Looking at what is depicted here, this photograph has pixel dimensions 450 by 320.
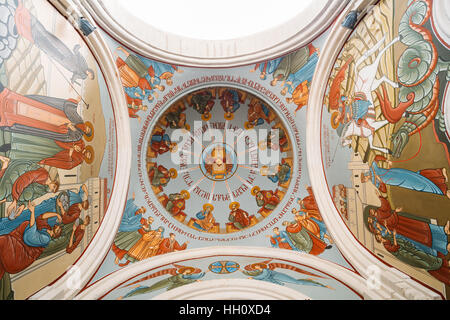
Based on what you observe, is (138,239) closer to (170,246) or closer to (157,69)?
(170,246)

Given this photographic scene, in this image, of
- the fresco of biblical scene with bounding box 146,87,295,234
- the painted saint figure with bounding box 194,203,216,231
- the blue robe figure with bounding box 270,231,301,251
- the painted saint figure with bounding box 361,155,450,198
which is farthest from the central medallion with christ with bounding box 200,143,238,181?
the painted saint figure with bounding box 361,155,450,198

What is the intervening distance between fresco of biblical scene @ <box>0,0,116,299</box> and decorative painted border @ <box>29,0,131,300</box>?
13cm

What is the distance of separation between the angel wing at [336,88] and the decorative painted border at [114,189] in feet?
14.6

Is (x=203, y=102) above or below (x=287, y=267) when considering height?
above

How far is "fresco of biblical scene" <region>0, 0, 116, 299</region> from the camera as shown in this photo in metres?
2.91

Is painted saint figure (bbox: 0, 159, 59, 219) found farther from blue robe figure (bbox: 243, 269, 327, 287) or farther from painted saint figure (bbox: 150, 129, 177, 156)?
blue robe figure (bbox: 243, 269, 327, 287)

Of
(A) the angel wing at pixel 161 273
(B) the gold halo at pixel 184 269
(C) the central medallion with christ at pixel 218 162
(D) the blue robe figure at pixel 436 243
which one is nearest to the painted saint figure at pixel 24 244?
(A) the angel wing at pixel 161 273

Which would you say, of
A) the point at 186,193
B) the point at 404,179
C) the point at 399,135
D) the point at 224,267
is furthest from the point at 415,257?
the point at 186,193

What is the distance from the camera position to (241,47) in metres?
6.23

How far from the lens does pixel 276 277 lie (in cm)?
486

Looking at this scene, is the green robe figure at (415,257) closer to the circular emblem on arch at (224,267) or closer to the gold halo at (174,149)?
the circular emblem on arch at (224,267)

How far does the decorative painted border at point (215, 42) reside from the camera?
15.8ft

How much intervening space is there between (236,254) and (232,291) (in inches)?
55.6
